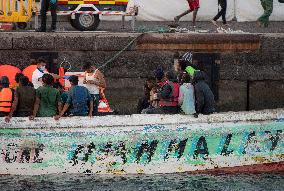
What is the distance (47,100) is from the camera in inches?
827

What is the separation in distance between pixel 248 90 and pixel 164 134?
175 inches

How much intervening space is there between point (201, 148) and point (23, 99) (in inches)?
118

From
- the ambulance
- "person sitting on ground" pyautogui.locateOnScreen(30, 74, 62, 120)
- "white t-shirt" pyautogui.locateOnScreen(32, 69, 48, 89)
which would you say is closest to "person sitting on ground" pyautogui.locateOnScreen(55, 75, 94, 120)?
"person sitting on ground" pyautogui.locateOnScreen(30, 74, 62, 120)

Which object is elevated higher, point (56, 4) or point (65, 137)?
point (56, 4)

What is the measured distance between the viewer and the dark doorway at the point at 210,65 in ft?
81.7

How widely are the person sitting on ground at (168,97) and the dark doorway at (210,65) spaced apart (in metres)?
3.55

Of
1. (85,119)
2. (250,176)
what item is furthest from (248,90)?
(85,119)

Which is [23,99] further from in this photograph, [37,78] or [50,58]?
[50,58]

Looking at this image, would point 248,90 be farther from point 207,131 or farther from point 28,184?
point 28,184

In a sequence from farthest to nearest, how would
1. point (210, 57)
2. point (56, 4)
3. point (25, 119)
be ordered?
1. point (56, 4)
2. point (210, 57)
3. point (25, 119)

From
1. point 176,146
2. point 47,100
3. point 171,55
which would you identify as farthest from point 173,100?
point 171,55

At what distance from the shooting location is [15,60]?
24938 millimetres

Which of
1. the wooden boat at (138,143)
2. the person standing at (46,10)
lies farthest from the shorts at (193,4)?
the wooden boat at (138,143)

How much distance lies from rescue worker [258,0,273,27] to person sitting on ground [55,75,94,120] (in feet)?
28.4
